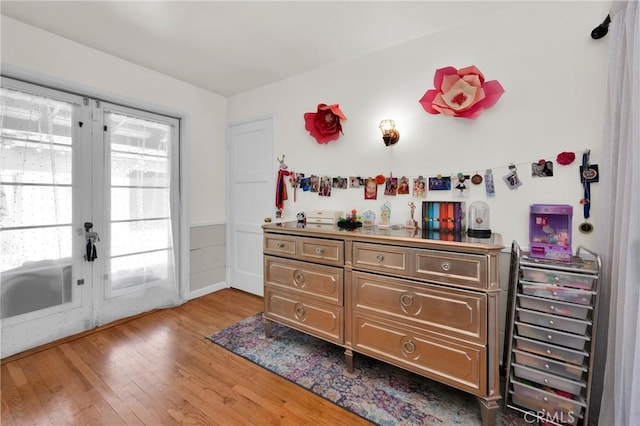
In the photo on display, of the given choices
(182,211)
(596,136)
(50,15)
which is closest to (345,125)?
(596,136)

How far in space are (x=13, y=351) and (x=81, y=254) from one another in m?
0.82

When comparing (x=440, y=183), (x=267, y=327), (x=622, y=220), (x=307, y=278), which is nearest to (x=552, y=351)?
(x=622, y=220)

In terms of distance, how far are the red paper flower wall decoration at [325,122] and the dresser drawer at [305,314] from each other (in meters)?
1.51

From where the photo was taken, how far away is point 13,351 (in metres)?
2.13

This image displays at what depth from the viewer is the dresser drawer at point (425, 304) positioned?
1.50 m

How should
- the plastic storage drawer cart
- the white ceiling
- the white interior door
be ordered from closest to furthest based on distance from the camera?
the plastic storage drawer cart, the white ceiling, the white interior door

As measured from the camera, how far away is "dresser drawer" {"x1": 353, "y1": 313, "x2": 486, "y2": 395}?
4.93 ft

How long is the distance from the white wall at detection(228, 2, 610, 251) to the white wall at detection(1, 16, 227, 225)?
1530 mm

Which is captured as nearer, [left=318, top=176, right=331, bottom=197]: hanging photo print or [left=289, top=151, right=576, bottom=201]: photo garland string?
[left=289, top=151, right=576, bottom=201]: photo garland string

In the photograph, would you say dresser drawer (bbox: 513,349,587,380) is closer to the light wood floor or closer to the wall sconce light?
the light wood floor

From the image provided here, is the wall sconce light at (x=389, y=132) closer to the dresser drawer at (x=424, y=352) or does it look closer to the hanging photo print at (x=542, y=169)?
the hanging photo print at (x=542, y=169)

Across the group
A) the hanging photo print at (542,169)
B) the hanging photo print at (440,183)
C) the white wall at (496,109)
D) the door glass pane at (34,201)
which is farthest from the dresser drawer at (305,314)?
the door glass pane at (34,201)

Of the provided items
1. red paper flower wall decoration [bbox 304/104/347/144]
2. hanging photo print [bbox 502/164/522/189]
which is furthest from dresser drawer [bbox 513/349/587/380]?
red paper flower wall decoration [bbox 304/104/347/144]

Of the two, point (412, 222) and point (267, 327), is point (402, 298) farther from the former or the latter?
point (267, 327)
